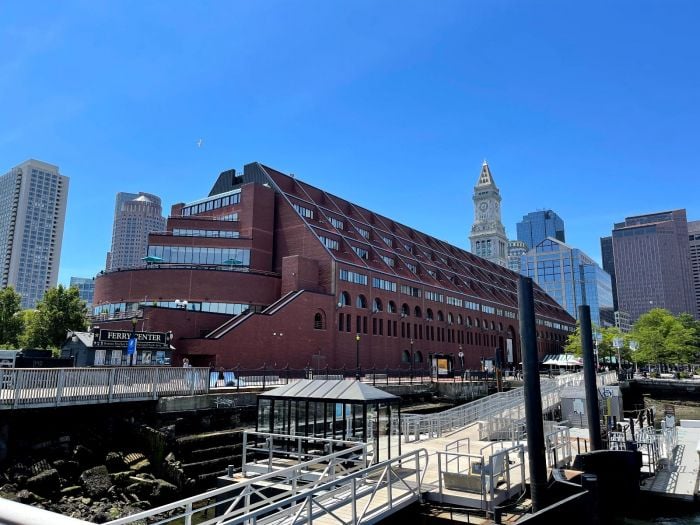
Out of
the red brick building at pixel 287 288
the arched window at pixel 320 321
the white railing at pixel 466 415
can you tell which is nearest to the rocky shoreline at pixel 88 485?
the white railing at pixel 466 415

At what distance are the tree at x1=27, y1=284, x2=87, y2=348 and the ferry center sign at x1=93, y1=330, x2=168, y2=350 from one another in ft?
86.4

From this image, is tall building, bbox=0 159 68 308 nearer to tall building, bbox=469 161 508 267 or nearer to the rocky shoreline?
tall building, bbox=469 161 508 267

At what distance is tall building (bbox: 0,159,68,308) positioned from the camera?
18838cm

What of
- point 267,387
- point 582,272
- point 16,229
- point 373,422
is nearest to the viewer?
point 373,422

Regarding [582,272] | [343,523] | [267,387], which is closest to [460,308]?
[267,387]

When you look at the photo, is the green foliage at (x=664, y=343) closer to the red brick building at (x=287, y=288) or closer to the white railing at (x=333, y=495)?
the red brick building at (x=287, y=288)

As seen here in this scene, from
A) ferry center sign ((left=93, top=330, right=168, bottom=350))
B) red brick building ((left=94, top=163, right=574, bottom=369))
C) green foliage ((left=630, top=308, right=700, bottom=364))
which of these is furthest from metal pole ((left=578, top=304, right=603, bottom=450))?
green foliage ((left=630, top=308, right=700, bottom=364))

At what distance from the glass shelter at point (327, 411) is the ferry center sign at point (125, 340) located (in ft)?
64.9

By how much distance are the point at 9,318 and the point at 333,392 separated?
5655cm

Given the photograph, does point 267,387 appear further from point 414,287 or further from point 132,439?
point 414,287

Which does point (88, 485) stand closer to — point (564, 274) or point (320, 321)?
point (320, 321)

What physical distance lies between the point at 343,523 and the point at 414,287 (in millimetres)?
61974

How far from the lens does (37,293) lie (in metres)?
194

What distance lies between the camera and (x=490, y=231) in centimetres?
19562
